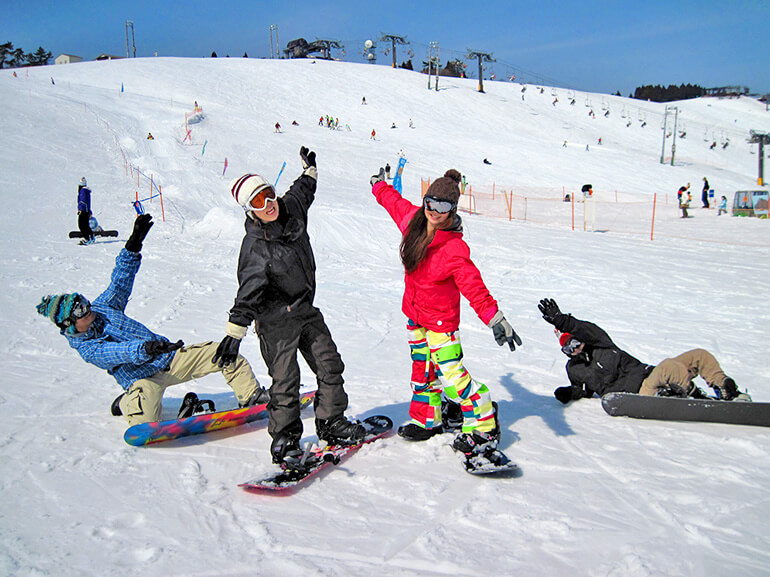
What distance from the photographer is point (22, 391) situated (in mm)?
4453

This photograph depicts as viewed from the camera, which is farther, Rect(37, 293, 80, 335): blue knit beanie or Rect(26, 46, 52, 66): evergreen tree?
Rect(26, 46, 52, 66): evergreen tree

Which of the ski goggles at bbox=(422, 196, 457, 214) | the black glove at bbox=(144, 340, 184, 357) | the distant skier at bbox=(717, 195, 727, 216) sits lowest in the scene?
the black glove at bbox=(144, 340, 184, 357)

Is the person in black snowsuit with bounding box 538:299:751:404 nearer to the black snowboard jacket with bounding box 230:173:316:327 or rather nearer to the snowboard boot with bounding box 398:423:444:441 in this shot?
the snowboard boot with bounding box 398:423:444:441

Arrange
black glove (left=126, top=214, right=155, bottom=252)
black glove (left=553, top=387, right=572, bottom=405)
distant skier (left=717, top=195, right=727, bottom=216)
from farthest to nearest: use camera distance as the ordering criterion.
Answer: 1. distant skier (left=717, top=195, right=727, bottom=216)
2. black glove (left=553, top=387, right=572, bottom=405)
3. black glove (left=126, top=214, right=155, bottom=252)

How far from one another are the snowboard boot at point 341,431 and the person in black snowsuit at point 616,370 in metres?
1.84

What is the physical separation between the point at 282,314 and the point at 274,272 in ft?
0.90

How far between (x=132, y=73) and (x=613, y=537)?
54222mm

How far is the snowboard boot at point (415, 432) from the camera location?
380cm

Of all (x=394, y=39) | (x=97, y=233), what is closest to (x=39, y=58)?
(x=394, y=39)

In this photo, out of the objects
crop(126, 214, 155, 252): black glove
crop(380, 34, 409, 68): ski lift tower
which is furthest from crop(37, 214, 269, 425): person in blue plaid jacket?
crop(380, 34, 409, 68): ski lift tower

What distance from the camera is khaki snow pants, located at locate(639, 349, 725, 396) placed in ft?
14.7

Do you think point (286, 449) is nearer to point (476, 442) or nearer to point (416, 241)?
point (476, 442)

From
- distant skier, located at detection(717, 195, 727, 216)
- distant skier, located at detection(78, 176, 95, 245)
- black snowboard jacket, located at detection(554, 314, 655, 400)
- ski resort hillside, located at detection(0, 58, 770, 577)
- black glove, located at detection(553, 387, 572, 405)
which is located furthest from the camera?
distant skier, located at detection(717, 195, 727, 216)

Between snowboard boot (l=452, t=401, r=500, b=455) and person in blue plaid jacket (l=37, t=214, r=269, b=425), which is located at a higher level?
person in blue plaid jacket (l=37, t=214, r=269, b=425)
